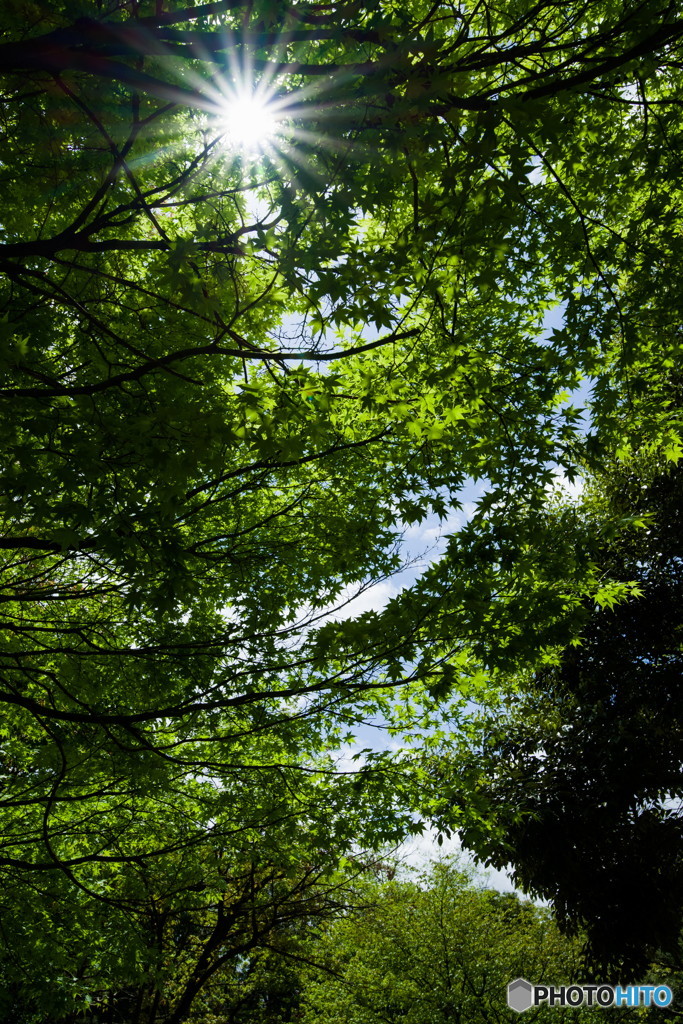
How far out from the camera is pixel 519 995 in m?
11.8

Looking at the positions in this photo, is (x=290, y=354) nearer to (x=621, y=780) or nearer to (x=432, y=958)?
(x=621, y=780)

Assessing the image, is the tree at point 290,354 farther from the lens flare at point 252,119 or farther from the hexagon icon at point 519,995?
the hexagon icon at point 519,995

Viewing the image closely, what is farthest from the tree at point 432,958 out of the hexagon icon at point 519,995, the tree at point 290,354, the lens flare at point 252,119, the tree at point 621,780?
the lens flare at point 252,119

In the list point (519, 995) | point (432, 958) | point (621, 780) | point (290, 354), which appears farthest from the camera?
point (432, 958)

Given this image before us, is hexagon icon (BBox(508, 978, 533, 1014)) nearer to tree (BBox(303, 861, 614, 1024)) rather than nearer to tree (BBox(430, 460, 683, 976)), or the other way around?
tree (BBox(303, 861, 614, 1024))

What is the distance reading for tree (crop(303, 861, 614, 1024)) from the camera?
11.6 meters

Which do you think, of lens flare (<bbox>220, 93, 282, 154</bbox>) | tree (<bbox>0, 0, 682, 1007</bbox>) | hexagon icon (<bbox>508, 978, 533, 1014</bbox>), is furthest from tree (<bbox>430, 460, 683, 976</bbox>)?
lens flare (<bbox>220, 93, 282, 154</bbox>)

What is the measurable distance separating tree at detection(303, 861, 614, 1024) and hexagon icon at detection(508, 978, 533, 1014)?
5.7 inches

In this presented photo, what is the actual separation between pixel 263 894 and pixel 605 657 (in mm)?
8304

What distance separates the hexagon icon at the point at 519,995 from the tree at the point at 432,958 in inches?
5.7

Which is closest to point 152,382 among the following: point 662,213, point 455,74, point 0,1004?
point 455,74

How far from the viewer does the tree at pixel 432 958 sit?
38.2 ft

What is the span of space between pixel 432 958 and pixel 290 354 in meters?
13.9

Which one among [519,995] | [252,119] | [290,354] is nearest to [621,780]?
[519,995]
